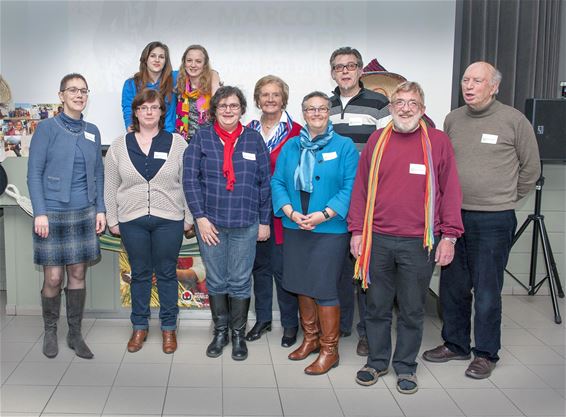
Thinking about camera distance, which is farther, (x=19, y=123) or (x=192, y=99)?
(x=19, y=123)

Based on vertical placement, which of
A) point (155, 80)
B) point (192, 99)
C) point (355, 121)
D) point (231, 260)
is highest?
point (155, 80)

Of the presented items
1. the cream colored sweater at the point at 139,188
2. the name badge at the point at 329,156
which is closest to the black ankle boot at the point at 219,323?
the cream colored sweater at the point at 139,188

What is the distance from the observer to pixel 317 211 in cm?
276

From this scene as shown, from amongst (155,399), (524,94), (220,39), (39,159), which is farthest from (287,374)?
(524,94)

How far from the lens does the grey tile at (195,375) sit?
276 cm

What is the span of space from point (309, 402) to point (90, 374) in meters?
1.14

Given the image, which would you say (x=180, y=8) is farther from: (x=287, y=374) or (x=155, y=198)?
(x=287, y=374)

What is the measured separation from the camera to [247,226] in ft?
9.69

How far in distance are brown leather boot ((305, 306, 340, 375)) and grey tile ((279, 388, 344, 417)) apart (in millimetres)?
191

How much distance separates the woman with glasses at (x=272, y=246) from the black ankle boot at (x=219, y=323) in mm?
254

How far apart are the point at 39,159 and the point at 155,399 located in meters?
1.32

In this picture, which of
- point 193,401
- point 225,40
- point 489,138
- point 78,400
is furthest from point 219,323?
point 225,40

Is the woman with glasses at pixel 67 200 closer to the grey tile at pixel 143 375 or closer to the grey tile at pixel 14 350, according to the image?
the grey tile at pixel 14 350

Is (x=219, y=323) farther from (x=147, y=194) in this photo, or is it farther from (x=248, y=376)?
(x=147, y=194)
